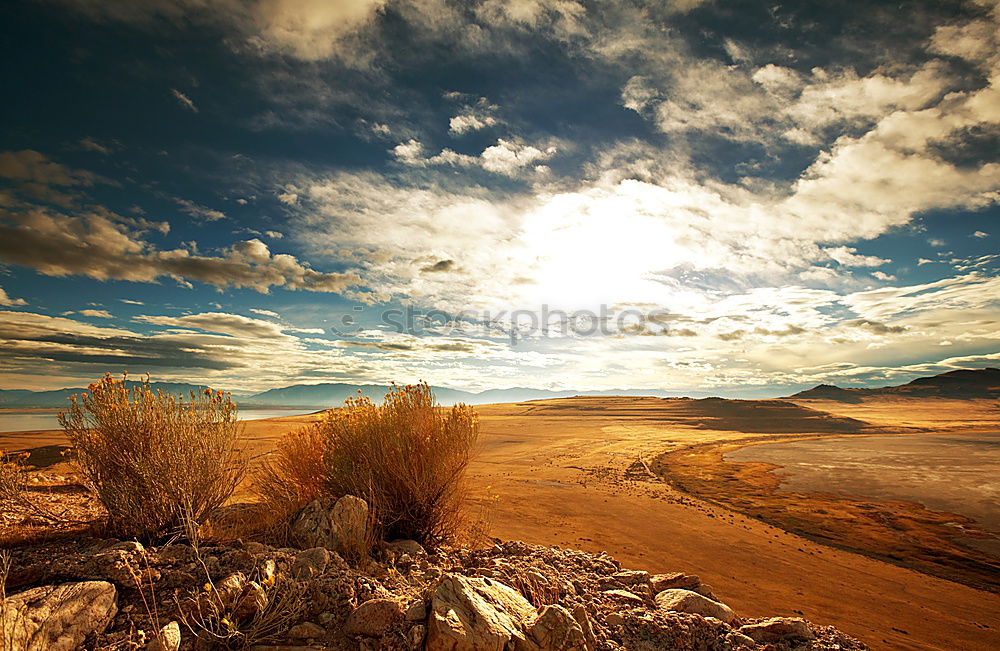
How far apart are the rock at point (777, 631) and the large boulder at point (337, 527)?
4.08 meters

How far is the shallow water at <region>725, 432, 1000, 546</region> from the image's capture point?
12.9m

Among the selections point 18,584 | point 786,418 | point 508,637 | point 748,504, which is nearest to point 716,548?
point 748,504

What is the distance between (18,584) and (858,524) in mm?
14586

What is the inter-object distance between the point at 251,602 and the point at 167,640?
565mm

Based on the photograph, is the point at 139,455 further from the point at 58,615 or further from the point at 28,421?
the point at 28,421

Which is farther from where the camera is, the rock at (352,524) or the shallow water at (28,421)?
the shallow water at (28,421)

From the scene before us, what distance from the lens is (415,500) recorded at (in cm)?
620

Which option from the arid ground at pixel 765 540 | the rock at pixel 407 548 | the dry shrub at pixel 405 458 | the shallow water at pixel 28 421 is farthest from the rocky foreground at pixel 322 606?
the shallow water at pixel 28 421

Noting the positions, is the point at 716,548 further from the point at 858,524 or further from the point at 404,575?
the point at 404,575

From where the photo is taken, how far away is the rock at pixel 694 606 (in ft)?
16.2

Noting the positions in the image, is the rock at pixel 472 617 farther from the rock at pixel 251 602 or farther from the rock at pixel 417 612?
the rock at pixel 251 602

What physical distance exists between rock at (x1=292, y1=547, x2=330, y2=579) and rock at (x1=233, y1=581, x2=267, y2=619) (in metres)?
0.40

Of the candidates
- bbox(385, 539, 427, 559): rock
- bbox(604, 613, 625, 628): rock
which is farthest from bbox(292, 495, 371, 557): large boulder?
bbox(604, 613, 625, 628): rock

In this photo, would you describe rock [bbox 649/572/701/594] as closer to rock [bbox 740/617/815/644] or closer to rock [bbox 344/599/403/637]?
rock [bbox 740/617/815/644]
